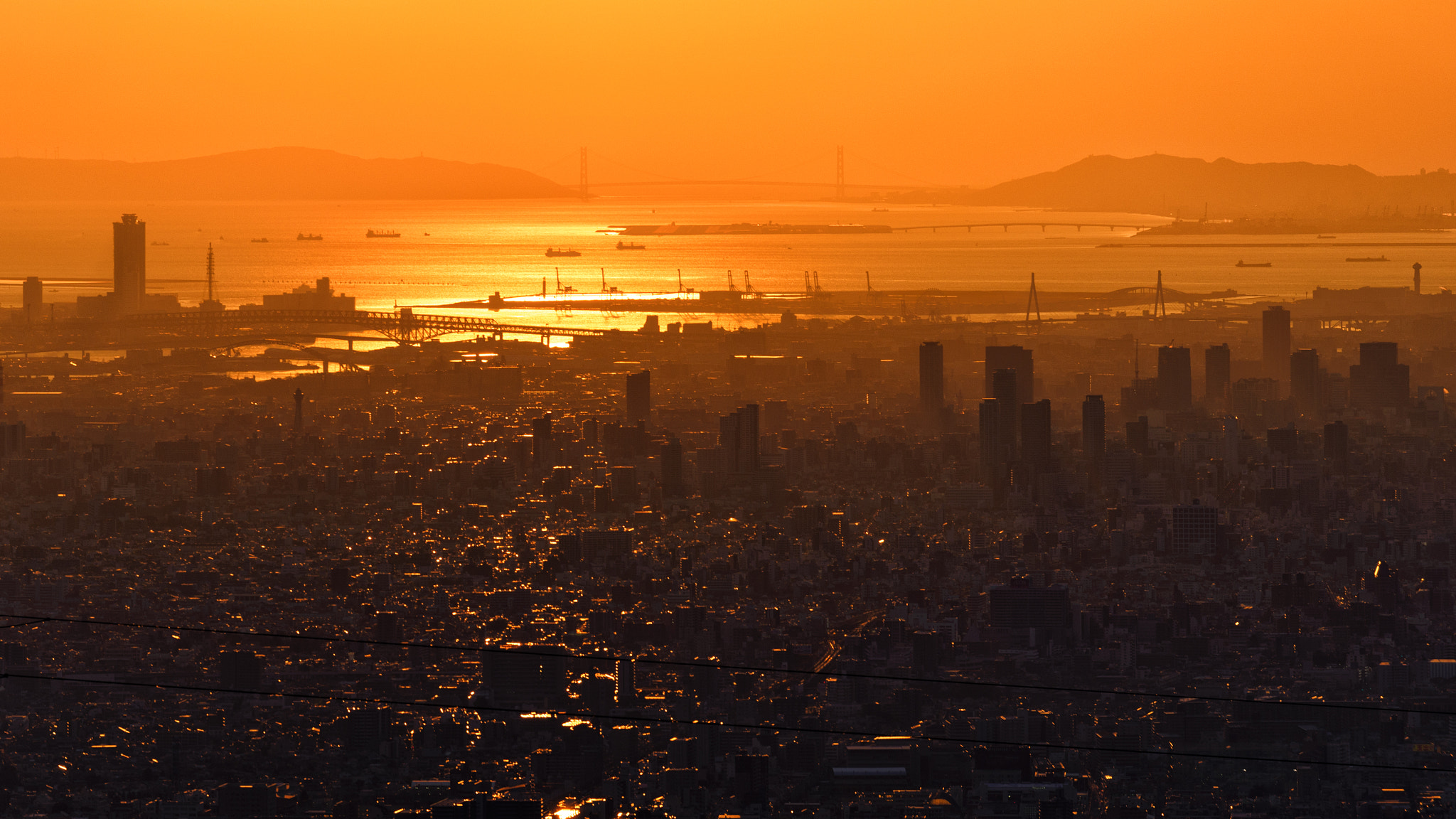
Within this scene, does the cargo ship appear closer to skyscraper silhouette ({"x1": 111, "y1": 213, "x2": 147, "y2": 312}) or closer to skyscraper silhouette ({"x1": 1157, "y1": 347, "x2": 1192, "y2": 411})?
skyscraper silhouette ({"x1": 111, "y1": 213, "x2": 147, "y2": 312})

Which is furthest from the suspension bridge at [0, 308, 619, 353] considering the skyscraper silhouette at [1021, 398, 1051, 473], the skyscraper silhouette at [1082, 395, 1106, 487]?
the skyscraper silhouette at [1082, 395, 1106, 487]

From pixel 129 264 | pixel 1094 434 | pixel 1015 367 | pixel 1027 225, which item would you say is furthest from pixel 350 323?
pixel 1027 225

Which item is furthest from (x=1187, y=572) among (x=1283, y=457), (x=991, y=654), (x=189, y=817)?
(x=189, y=817)

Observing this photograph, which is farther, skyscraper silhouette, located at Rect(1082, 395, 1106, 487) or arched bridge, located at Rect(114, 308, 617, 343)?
arched bridge, located at Rect(114, 308, 617, 343)

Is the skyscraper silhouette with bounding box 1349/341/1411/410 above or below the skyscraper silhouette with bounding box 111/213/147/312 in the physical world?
below

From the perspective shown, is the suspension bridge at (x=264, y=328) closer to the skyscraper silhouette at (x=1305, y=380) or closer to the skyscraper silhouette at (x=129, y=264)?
the skyscraper silhouette at (x=129, y=264)

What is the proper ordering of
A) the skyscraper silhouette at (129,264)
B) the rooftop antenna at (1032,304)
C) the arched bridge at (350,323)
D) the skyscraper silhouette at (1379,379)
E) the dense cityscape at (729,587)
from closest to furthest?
the dense cityscape at (729,587) < the skyscraper silhouette at (1379,379) < the arched bridge at (350,323) < the rooftop antenna at (1032,304) < the skyscraper silhouette at (129,264)

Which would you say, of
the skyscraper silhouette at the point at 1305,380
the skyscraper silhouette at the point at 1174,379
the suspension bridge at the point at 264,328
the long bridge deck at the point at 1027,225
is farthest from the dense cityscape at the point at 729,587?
the long bridge deck at the point at 1027,225
